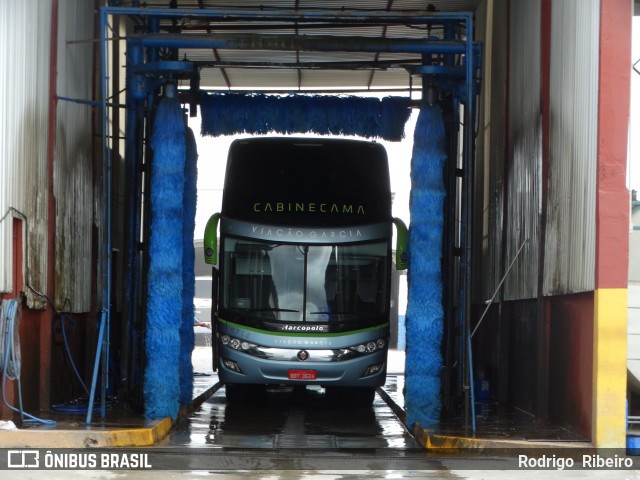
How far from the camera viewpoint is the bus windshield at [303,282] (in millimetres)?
17109

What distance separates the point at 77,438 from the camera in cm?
1257

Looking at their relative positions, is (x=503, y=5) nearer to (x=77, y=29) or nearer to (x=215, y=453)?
(x=77, y=29)

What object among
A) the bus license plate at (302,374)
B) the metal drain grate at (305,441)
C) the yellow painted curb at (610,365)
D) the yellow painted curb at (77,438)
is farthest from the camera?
the bus license plate at (302,374)

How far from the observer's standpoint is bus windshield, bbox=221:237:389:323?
1711 centimetres

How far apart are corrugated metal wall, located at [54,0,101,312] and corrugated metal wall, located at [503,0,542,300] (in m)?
6.45

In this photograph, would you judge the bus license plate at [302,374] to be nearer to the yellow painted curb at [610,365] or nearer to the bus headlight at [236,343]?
the bus headlight at [236,343]

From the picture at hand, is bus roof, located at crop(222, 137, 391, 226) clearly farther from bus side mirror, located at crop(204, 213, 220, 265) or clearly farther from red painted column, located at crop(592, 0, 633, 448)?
red painted column, located at crop(592, 0, 633, 448)

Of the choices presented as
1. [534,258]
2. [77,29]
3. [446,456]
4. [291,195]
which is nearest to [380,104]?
[291,195]

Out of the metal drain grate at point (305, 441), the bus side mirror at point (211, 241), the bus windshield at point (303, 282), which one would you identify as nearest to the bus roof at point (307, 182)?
the bus side mirror at point (211, 241)

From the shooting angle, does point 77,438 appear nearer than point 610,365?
No

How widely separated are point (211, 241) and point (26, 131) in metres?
4.02

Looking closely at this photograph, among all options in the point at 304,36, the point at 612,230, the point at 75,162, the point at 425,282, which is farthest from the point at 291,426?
the point at 612,230

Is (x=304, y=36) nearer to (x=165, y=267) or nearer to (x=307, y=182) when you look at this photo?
(x=307, y=182)

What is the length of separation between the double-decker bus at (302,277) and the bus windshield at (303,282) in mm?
16
